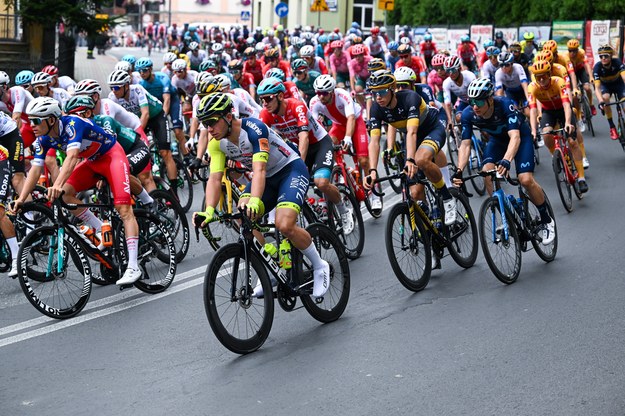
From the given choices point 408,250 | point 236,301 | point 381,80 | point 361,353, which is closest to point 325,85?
point 381,80

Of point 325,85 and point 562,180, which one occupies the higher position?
point 325,85

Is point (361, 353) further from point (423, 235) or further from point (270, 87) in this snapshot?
point (270, 87)

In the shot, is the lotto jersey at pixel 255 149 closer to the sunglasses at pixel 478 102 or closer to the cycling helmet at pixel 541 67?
the sunglasses at pixel 478 102

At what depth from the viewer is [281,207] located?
7.75m

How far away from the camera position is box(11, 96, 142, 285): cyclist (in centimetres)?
887

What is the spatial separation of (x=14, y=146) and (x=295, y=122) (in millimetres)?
2931

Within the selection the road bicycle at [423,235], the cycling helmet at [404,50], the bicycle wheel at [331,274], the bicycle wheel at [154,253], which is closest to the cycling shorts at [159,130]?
the bicycle wheel at [154,253]

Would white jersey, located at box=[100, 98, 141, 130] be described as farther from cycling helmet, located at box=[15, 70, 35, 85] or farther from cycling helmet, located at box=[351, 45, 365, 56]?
cycling helmet, located at box=[351, 45, 365, 56]

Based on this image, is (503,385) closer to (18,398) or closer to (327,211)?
(18,398)

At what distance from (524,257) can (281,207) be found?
376cm

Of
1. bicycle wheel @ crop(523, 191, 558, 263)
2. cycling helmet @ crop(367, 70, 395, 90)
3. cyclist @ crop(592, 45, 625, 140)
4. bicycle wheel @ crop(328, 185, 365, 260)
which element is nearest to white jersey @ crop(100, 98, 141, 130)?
bicycle wheel @ crop(328, 185, 365, 260)

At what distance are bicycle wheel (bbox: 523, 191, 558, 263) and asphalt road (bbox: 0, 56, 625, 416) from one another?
181 millimetres

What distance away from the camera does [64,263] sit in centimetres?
853

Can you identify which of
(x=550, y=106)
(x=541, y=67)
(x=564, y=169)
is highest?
(x=541, y=67)
